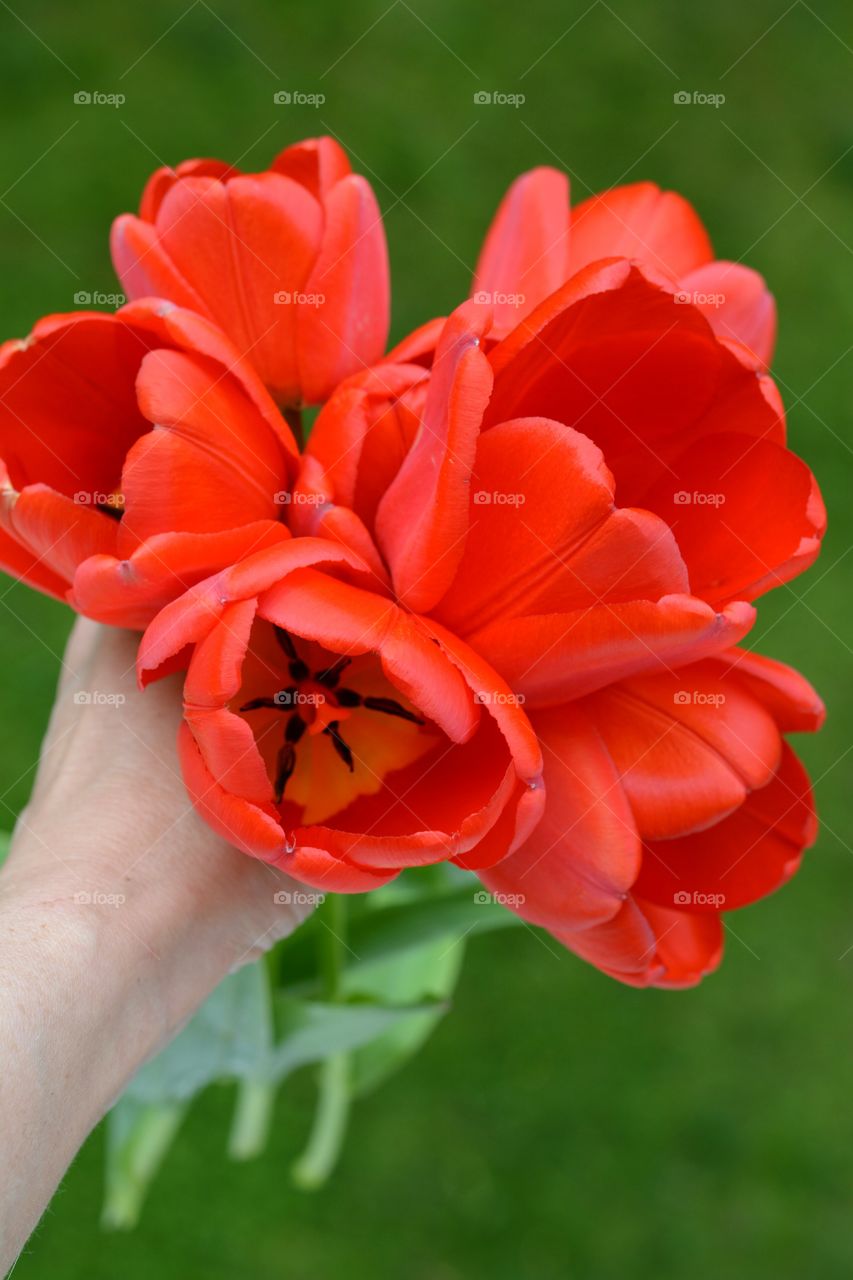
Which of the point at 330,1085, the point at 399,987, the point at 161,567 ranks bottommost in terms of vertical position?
the point at 330,1085

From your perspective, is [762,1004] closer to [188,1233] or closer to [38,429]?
[188,1233]

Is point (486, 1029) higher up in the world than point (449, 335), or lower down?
lower down

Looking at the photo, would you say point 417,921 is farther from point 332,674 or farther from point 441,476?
point 441,476

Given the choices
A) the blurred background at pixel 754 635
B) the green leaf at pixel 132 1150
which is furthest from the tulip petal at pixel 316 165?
the blurred background at pixel 754 635

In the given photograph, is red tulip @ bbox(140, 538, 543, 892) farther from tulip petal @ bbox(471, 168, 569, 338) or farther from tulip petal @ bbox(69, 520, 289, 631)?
tulip petal @ bbox(471, 168, 569, 338)

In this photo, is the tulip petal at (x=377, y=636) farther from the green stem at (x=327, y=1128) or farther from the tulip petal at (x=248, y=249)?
the green stem at (x=327, y=1128)

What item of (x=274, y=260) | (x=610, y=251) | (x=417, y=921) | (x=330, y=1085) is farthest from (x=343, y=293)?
(x=330, y=1085)

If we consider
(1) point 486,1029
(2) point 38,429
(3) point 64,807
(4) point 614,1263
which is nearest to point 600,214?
(2) point 38,429

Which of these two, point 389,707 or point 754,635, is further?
point 754,635
